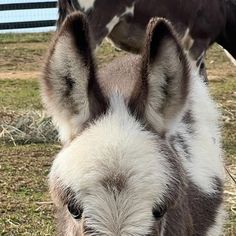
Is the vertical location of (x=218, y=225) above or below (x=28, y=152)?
above

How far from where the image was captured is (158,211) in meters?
2.37

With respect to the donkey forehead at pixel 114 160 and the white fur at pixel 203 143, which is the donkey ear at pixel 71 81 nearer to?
→ the donkey forehead at pixel 114 160

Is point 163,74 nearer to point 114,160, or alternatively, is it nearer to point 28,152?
point 114,160

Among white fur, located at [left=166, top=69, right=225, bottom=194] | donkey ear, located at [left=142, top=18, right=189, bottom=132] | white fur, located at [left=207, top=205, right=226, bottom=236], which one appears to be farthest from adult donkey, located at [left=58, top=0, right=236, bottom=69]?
donkey ear, located at [left=142, top=18, right=189, bottom=132]

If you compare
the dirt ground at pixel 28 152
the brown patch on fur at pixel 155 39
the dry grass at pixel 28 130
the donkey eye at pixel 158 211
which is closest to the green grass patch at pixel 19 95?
the dirt ground at pixel 28 152

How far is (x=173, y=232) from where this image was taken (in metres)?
2.68

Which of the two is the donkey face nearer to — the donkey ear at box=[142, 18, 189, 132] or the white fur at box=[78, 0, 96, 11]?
the donkey ear at box=[142, 18, 189, 132]

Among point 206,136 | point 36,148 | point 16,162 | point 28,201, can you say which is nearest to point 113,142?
point 206,136

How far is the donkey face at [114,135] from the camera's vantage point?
2.31m

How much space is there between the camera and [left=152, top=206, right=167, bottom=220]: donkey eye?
7.73 ft

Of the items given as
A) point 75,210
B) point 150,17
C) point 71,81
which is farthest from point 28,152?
point 75,210

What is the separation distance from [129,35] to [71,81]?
4.70 m

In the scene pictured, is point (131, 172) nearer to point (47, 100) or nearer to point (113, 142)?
point (113, 142)

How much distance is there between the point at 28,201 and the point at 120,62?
199 cm
